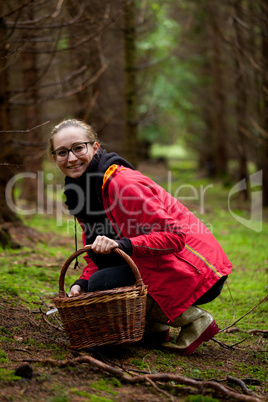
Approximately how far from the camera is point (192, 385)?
2.33 m

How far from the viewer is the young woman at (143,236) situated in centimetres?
288

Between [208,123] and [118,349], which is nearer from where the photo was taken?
[118,349]

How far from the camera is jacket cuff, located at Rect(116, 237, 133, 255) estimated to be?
276cm

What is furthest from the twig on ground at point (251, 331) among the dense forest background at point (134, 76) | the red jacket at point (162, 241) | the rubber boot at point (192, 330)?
the dense forest background at point (134, 76)

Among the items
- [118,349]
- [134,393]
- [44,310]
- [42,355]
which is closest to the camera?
[134,393]

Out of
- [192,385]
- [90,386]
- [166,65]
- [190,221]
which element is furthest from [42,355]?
[166,65]

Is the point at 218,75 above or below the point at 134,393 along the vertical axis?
above

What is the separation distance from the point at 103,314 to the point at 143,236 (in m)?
0.57

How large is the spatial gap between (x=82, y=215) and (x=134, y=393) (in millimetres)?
1382

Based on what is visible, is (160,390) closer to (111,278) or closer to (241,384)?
(241,384)

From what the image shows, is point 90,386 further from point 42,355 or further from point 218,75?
point 218,75

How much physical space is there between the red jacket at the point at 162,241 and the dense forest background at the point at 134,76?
2.63 ft

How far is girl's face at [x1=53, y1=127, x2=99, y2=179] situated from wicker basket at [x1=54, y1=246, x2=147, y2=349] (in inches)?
27.2

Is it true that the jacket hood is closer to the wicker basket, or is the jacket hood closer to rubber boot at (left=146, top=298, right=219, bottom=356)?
the wicker basket
